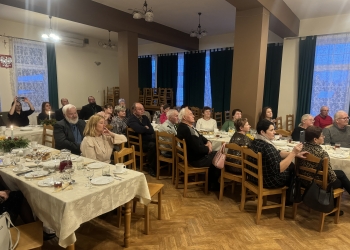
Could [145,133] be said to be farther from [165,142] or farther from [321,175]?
[321,175]

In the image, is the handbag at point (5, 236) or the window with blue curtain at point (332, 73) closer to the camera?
the handbag at point (5, 236)

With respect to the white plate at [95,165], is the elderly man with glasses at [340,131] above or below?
above

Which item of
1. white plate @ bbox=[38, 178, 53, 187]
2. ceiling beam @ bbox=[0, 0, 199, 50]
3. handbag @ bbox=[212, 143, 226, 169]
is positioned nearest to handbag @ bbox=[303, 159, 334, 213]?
handbag @ bbox=[212, 143, 226, 169]

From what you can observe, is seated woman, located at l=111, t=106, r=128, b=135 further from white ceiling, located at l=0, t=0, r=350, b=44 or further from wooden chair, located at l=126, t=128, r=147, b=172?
white ceiling, located at l=0, t=0, r=350, b=44

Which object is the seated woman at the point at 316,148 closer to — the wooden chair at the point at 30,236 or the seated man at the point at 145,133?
the seated man at the point at 145,133

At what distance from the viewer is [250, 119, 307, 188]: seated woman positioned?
253 cm

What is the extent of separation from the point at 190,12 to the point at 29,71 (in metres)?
4.56

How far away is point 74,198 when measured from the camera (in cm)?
171

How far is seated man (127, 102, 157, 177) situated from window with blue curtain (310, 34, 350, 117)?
13.7 feet

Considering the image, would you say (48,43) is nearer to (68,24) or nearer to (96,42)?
(68,24)

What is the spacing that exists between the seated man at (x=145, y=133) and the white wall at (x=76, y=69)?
417 centimetres

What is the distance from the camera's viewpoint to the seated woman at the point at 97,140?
106 inches

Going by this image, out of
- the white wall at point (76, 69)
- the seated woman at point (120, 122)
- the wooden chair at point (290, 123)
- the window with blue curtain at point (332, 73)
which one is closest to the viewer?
the seated woman at point (120, 122)

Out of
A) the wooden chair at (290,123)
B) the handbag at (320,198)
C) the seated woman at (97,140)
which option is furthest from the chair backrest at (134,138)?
the wooden chair at (290,123)
